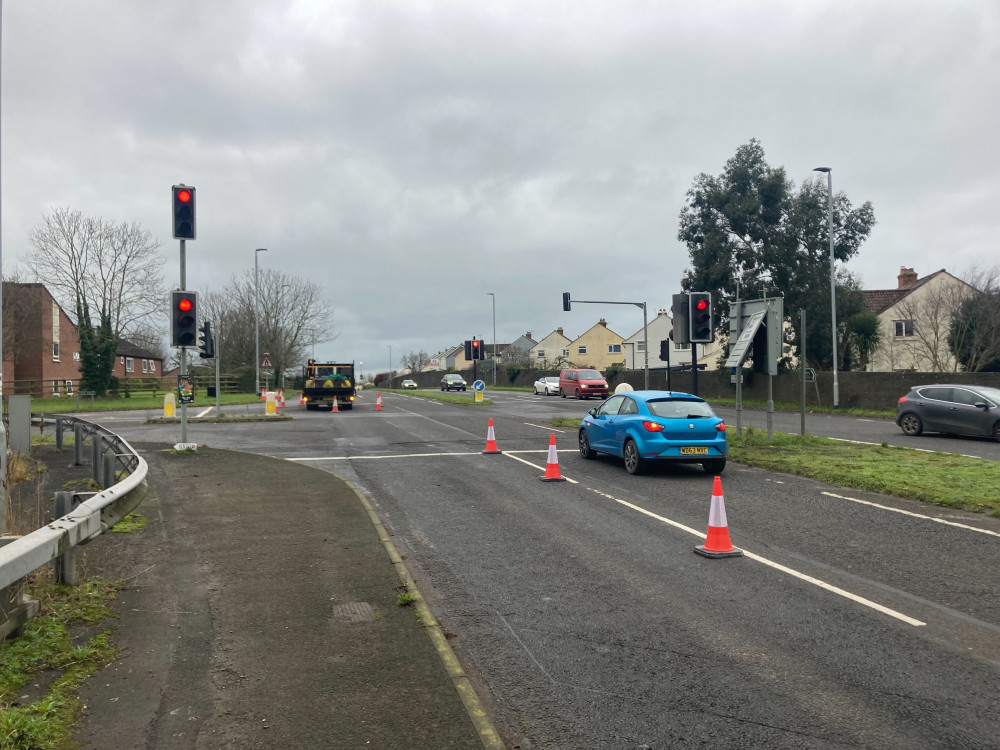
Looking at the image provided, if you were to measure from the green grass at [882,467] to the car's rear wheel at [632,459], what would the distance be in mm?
2594

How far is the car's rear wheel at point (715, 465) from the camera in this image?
42.8 feet

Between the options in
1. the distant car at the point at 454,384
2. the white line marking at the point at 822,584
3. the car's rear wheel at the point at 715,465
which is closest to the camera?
the white line marking at the point at 822,584

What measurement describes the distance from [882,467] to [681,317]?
5.24m

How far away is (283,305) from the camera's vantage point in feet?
224

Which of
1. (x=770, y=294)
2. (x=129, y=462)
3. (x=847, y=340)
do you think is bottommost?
(x=129, y=462)

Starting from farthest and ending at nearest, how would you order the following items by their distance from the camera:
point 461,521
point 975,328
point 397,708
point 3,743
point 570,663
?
1. point 975,328
2. point 461,521
3. point 570,663
4. point 397,708
5. point 3,743

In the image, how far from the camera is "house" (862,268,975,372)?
127 ft

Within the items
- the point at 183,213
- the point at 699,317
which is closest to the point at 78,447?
the point at 183,213

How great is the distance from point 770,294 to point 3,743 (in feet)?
132

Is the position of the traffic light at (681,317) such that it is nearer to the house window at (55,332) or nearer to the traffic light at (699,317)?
the traffic light at (699,317)

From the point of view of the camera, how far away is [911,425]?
20.5 meters

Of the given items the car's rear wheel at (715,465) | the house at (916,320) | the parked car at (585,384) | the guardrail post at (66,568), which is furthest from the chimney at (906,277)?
the guardrail post at (66,568)

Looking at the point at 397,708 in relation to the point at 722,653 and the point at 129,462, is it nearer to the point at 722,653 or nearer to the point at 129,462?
the point at 722,653

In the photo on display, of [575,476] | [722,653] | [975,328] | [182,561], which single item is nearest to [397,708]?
[722,653]
